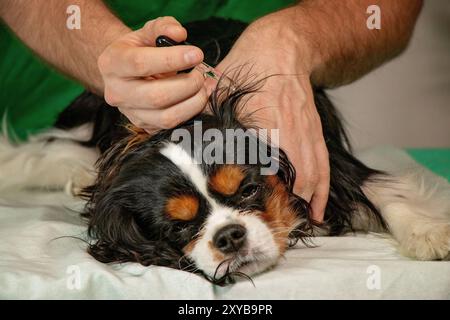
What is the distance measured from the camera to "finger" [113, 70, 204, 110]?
1.77 metres

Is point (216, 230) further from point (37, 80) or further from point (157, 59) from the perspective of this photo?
point (37, 80)

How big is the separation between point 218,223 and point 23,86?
5.63ft

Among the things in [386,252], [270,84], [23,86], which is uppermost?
[270,84]

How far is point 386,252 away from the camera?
1.93 metres

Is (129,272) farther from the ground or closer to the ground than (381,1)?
closer to the ground

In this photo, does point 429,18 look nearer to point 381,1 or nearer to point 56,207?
point 381,1

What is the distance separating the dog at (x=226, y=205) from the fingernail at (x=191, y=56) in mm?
312

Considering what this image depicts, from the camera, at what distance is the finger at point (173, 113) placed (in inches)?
73.4

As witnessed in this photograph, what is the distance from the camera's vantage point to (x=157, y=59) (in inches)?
65.9

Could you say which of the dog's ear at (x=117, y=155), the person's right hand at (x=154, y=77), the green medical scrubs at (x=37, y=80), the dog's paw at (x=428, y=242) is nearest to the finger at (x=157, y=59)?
the person's right hand at (x=154, y=77)

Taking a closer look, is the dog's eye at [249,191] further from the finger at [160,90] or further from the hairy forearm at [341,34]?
the hairy forearm at [341,34]

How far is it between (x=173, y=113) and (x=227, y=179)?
241 millimetres

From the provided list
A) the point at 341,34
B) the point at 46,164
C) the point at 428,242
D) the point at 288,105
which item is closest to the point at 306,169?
the point at 288,105
